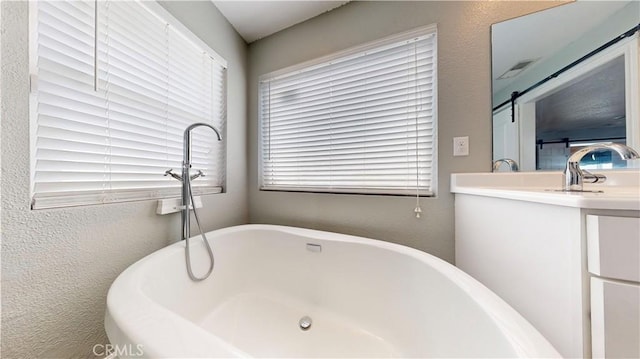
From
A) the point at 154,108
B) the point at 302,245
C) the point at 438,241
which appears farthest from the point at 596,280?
the point at 154,108

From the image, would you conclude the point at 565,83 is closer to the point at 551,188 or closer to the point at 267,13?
the point at 551,188

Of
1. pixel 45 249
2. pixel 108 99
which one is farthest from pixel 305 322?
pixel 108 99

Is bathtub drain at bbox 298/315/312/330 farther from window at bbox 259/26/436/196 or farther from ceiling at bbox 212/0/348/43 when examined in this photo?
ceiling at bbox 212/0/348/43

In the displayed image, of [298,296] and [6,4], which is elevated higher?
[6,4]

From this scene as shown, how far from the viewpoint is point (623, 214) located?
1.55 ft

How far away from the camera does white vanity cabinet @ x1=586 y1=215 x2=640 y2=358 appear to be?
45 centimetres

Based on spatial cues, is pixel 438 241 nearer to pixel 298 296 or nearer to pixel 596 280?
pixel 596 280

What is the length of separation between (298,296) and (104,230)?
0.98 metres

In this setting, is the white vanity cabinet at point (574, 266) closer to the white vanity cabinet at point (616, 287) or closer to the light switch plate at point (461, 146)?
the white vanity cabinet at point (616, 287)

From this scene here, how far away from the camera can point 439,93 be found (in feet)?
3.87

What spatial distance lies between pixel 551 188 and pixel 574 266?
24.9 inches

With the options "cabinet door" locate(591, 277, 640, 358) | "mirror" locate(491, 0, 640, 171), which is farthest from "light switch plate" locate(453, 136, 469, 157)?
"cabinet door" locate(591, 277, 640, 358)

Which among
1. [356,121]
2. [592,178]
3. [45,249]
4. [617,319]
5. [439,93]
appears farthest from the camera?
[356,121]

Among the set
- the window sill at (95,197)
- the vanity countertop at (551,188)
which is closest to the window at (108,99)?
the window sill at (95,197)
